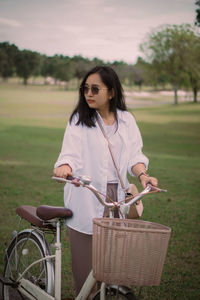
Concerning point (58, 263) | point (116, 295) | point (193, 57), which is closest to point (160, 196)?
point (58, 263)

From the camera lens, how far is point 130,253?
2285 millimetres

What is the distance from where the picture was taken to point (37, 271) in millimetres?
3496

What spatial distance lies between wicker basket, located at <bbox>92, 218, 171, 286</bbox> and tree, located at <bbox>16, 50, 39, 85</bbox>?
110 m

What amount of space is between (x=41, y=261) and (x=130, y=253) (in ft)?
4.16

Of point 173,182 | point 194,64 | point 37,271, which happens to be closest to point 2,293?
point 37,271

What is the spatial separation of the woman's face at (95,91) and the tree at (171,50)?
64000mm

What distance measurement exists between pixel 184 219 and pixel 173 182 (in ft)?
10.6

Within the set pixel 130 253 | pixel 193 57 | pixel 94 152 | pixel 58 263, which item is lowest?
pixel 58 263

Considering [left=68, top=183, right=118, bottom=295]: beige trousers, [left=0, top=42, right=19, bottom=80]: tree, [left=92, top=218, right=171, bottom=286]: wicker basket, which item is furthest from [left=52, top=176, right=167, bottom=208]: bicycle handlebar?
[left=0, top=42, right=19, bottom=80]: tree

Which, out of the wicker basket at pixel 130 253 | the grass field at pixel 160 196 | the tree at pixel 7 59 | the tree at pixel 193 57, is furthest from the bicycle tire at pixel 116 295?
the tree at pixel 7 59

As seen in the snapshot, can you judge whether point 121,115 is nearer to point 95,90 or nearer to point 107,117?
point 107,117

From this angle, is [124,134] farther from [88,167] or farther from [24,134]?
[24,134]

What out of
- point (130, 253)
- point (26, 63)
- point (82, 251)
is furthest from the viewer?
point (26, 63)

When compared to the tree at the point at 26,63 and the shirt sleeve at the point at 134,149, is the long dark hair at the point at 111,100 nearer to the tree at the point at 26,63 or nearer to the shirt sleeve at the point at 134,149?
the shirt sleeve at the point at 134,149
